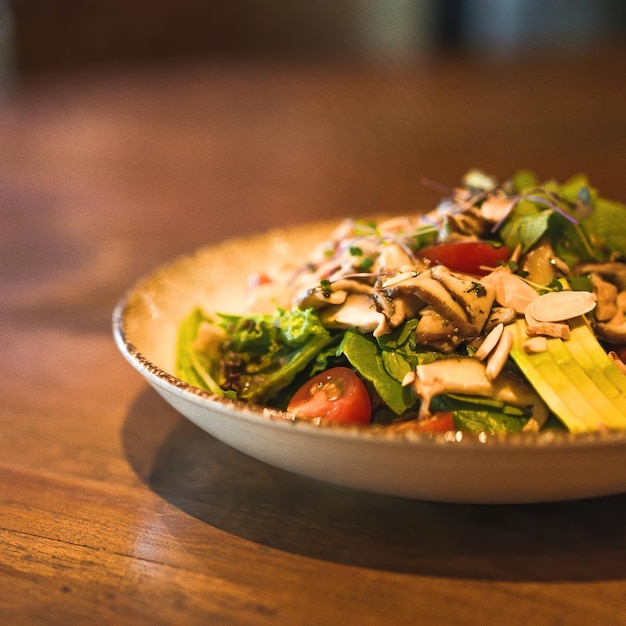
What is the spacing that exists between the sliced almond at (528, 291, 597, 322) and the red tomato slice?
249 mm

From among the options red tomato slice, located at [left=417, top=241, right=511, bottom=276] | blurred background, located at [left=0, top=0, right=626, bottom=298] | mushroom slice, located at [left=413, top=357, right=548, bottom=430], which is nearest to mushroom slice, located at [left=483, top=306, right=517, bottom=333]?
mushroom slice, located at [left=413, top=357, right=548, bottom=430]

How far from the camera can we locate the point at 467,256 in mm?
2037

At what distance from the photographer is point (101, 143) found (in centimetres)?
599

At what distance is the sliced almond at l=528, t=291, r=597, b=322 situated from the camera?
1.76 m

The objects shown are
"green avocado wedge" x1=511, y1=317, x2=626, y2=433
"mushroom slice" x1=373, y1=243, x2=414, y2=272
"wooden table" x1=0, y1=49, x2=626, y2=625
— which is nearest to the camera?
"wooden table" x1=0, y1=49, x2=626, y2=625

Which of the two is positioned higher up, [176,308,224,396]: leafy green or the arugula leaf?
the arugula leaf

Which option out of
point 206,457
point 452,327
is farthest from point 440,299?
point 206,457

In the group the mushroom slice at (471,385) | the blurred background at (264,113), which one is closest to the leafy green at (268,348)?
the mushroom slice at (471,385)

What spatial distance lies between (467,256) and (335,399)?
0.60 m

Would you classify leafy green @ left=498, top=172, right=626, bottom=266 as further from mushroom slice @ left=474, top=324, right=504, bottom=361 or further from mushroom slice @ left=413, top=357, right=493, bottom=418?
mushroom slice @ left=413, top=357, right=493, bottom=418

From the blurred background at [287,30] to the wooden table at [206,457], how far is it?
149 inches

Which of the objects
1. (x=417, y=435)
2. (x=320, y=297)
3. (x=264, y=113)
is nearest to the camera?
(x=417, y=435)

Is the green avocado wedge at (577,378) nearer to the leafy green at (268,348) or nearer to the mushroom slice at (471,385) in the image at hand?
the mushroom slice at (471,385)

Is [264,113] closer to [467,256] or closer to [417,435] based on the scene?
[467,256]
